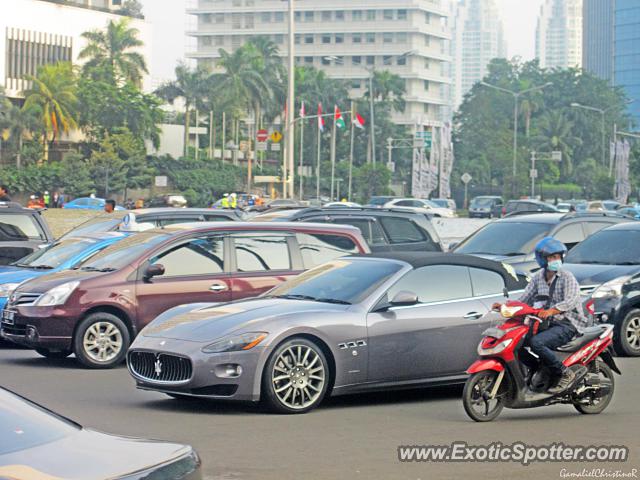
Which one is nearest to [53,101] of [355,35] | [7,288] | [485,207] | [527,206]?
[485,207]

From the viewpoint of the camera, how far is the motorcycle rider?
9984 millimetres

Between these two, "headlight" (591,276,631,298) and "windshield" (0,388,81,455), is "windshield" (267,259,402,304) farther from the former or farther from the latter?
"windshield" (0,388,81,455)

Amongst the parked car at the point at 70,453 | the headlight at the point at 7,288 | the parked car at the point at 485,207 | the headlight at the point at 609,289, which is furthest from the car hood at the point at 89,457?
the parked car at the point at 485,207

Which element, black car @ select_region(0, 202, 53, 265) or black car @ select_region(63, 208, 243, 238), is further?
black car @ select_region(0, 202, 53, 265)

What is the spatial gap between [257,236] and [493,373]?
5191 mm

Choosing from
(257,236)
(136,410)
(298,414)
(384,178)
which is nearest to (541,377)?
(298,414)

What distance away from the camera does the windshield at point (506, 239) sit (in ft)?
61.9

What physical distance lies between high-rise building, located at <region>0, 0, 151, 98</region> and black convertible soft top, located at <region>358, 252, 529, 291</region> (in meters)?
89.7

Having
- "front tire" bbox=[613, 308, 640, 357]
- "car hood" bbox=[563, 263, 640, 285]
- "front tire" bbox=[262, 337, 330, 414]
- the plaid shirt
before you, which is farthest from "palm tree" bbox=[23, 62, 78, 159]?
the plaid shirt

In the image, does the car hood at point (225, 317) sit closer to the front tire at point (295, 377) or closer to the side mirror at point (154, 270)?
the front tire at point (295, 377)

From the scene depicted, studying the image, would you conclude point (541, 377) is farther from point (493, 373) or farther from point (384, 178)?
point (384, 178)

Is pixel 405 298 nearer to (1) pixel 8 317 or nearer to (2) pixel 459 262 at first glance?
(2) pixel 459 262

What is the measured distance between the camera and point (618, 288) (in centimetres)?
1543

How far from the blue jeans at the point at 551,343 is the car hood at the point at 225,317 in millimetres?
1792
